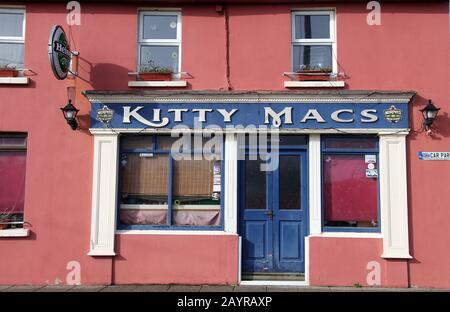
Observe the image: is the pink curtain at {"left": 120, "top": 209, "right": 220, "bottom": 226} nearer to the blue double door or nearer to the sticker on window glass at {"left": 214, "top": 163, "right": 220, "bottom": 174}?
the blue double door

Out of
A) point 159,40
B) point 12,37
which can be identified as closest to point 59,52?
point 12,37

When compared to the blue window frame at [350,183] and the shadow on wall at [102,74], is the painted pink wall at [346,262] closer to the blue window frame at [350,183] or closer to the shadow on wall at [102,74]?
the blue window frame at [350,183]

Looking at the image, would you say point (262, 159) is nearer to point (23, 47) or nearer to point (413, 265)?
point (413, 265)

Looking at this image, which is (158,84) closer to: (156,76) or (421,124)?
(156,76)

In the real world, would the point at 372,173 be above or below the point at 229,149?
below

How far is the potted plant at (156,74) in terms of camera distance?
8.93m

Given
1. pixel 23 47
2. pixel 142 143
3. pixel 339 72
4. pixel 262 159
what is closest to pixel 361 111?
pixel 339 72

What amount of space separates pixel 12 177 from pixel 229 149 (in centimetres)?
416

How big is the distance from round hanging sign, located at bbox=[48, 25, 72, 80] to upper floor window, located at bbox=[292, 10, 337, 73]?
421cm

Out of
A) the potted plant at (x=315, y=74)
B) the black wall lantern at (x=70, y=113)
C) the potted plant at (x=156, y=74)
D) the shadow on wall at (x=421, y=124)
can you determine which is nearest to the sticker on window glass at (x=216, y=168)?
the potted plant at (x=156, y=74)

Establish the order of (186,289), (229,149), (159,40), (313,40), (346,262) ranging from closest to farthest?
1. (186,289)
2. (346,262)
3. (229,149)
4. (313,40)
5. (159,40)

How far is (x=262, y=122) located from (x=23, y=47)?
4828mm

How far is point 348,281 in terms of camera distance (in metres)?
8.48

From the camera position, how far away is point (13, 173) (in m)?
8.96
